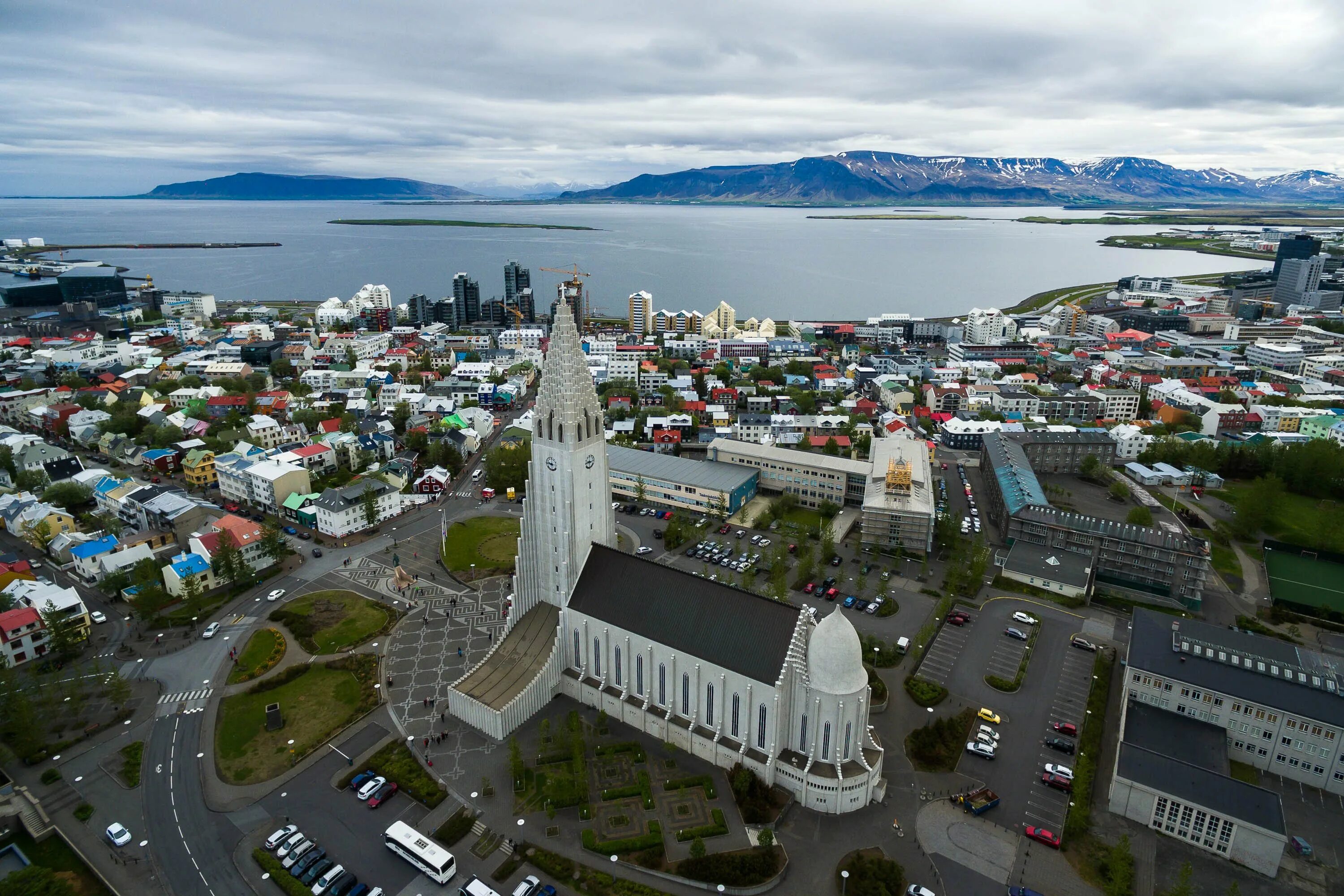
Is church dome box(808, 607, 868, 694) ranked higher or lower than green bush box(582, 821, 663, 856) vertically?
higher

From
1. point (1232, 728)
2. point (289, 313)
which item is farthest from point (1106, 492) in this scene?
point (289, 313)

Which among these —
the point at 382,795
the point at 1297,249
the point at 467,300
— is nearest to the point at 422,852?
the point at 382,795

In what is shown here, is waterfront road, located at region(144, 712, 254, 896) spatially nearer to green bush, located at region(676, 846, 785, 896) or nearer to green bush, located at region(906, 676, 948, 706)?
green bush, located at region(676, 846, 785, 896)

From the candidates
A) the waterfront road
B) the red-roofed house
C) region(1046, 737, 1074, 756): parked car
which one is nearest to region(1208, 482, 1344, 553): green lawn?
region(1046, 737, 1074, 756): parked car

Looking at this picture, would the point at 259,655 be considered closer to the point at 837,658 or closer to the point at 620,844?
the point at 620,844

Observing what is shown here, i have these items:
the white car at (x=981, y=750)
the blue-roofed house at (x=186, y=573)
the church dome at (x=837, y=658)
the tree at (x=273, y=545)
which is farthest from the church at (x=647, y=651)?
the blue-roofed house at (x=186, y=573)

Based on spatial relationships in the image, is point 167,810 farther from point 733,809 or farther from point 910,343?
point 910,343

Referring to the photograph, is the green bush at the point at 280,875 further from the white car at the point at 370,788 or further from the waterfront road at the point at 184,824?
the white car at the point at 370,788
